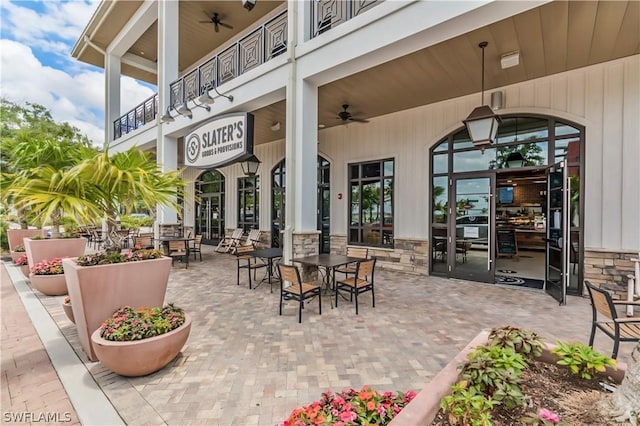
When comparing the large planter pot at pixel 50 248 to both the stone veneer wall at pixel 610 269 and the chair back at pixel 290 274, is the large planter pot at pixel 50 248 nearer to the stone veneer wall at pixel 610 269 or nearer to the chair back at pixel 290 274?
the chair back at pixel 290 274

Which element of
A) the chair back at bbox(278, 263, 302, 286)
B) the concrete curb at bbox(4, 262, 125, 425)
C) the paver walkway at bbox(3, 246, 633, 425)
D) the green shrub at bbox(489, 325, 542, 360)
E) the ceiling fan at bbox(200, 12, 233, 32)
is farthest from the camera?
the ceiling fan at bbox(200, 12, 233, 32)

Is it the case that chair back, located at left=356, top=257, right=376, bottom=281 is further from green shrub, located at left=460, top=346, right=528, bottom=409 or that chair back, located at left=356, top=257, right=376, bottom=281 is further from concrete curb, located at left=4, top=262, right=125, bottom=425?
concrete curb, located at left=4, top=262, right=125, bottom=425

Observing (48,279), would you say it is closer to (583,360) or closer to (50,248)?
(50,248)

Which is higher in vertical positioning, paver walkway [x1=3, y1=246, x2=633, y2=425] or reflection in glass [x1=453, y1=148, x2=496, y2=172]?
reflection in glass [x1=453, y1=148, x2=496, y2=172]

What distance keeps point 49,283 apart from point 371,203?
693cm

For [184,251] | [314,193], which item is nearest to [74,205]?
[314,193]

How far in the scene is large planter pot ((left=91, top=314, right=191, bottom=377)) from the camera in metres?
2.45

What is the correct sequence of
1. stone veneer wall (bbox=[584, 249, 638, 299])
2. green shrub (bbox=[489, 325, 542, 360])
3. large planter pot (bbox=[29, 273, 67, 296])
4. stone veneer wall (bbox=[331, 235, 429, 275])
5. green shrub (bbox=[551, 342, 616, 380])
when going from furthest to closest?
stone veneer wall (bbox=[331, 235, 429, 275])
large planter pot (bbox=[29, 273, 67, 296])
stone veneer wall (bbox=[584, 249, 638, 299])
green shrub (bbox=[489, 325, 542, 360])
green shrub (bbox=[551, 342, 616, 380])

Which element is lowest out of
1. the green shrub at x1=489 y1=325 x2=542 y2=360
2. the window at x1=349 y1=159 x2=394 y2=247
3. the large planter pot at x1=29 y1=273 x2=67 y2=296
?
the large planter pot at x1=29 y1=273 x2=67 y2=296

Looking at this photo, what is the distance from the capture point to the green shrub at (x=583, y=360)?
1.59 meters

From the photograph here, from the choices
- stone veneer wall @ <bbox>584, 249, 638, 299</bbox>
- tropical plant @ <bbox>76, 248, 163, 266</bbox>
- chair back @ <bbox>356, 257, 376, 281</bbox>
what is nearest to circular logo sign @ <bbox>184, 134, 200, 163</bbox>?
tropical plant @ <bbox>76, 248, 163, 266</bbox>

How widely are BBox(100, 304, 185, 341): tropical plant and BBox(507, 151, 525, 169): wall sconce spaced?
6.37 m

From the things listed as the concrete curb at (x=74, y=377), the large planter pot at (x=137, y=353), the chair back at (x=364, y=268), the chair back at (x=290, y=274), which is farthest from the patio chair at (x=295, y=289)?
the concrete curb at (x=74, y=377)

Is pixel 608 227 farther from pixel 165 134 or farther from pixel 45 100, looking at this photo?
pixel 45 100
